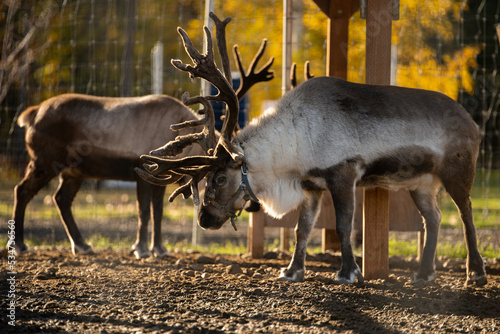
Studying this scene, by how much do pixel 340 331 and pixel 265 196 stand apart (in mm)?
1722

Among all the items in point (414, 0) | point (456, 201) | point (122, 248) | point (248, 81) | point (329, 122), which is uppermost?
point (414, 0)

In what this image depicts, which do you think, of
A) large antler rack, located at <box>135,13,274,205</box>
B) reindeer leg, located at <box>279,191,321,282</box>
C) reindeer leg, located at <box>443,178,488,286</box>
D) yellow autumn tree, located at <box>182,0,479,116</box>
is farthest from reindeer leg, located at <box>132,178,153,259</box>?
yellow autumn tree, located at <box>182,0,479,116</box>

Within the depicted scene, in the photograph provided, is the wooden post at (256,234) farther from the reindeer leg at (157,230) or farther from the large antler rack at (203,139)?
the large antler rack at (203,139)

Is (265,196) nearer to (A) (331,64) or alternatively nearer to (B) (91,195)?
(A) (331,64)

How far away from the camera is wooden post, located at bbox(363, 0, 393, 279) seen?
498 cm

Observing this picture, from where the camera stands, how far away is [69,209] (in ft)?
21.8

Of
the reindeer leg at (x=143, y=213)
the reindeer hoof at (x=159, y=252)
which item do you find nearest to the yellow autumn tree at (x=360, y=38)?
the reindeer leg at (x=143, y=213)

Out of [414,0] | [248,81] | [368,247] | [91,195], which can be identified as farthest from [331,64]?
[91,195]

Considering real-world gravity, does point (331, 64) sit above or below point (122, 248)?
above

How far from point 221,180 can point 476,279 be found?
211 cm

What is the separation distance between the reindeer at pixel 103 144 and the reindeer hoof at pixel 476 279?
285cm

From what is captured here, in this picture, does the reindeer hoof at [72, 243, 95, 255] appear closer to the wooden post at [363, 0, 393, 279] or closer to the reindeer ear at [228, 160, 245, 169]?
the reindeer ear at [228, 160, 245, 169]

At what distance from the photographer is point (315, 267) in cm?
568

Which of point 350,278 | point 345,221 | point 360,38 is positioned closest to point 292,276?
point 350,278
